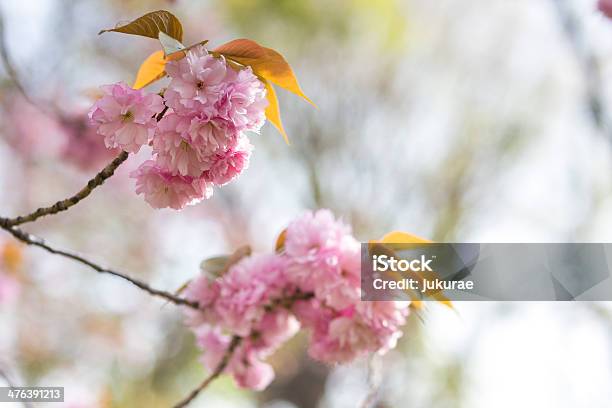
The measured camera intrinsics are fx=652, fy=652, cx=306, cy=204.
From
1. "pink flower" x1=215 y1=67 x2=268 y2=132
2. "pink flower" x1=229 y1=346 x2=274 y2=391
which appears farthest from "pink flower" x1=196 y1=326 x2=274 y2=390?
"pink flower" x1=215 y1=67 x2=268 y2=132

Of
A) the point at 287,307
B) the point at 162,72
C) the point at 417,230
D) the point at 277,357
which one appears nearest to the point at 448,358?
the point at 417,230

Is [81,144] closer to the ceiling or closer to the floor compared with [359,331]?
closer to the ceiling

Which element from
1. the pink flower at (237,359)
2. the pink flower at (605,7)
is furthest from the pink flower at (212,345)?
the pink flower at (605,7)

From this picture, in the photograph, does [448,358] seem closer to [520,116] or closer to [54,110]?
[520,116]

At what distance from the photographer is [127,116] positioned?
25.4 inches

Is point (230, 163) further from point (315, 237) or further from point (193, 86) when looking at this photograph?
point (315, 237)

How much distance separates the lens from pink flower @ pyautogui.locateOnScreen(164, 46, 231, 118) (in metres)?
0.62

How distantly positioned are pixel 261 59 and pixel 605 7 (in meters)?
0.55

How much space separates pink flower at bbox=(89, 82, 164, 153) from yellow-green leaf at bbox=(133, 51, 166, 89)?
95 mm

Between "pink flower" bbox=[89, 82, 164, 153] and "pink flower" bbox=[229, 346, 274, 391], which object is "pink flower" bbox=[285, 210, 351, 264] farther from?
"pink flower" bbox=[89, 82, 164, 153]

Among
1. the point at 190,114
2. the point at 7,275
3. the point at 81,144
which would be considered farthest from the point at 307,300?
the point at 7,275

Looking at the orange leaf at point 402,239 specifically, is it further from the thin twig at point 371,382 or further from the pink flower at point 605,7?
the pink flower at point 605,7

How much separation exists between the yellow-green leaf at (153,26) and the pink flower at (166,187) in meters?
0.14

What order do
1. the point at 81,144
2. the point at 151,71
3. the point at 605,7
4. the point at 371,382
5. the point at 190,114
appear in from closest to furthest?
the point at 190,114
the point at 151,71
the point at 605,7
the point at 371,382
the point at 81,144
